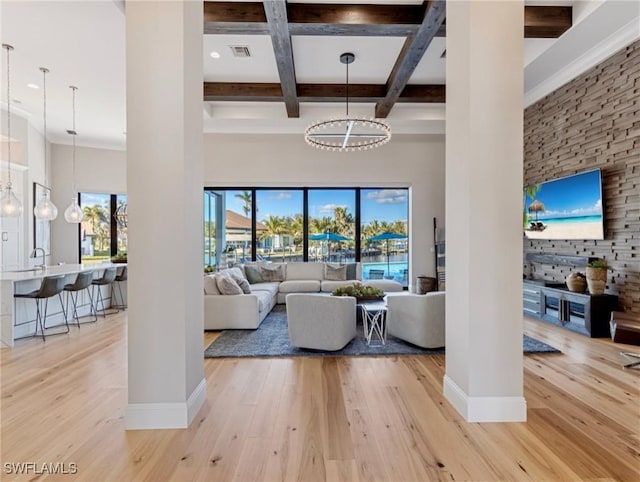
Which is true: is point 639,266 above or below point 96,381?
above

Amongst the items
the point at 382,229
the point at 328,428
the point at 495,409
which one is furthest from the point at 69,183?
the point at 495,409

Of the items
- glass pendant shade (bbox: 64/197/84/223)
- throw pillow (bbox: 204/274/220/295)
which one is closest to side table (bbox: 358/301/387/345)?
throw pillow (bbox: 204/274/220/295)

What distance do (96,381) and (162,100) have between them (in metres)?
2.63

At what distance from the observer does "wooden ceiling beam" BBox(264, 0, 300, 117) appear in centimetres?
363

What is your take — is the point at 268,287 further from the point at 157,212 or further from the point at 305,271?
the point at 157,212

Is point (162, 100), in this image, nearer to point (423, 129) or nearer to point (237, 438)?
point (237, 438)

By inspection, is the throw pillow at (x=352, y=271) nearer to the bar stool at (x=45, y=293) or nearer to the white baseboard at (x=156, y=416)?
the bar stool at (x=45, y=293)

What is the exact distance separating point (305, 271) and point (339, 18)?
188 inches

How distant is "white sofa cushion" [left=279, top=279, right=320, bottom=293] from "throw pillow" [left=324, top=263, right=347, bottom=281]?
482mm

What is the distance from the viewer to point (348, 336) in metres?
3.96

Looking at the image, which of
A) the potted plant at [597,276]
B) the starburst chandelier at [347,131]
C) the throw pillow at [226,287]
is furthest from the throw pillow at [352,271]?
the potted plant at [597,276]

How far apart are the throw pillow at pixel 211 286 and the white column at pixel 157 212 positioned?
2.62m

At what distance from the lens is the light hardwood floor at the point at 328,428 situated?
1.91 meters

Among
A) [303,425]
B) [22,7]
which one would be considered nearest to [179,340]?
[303,425]
